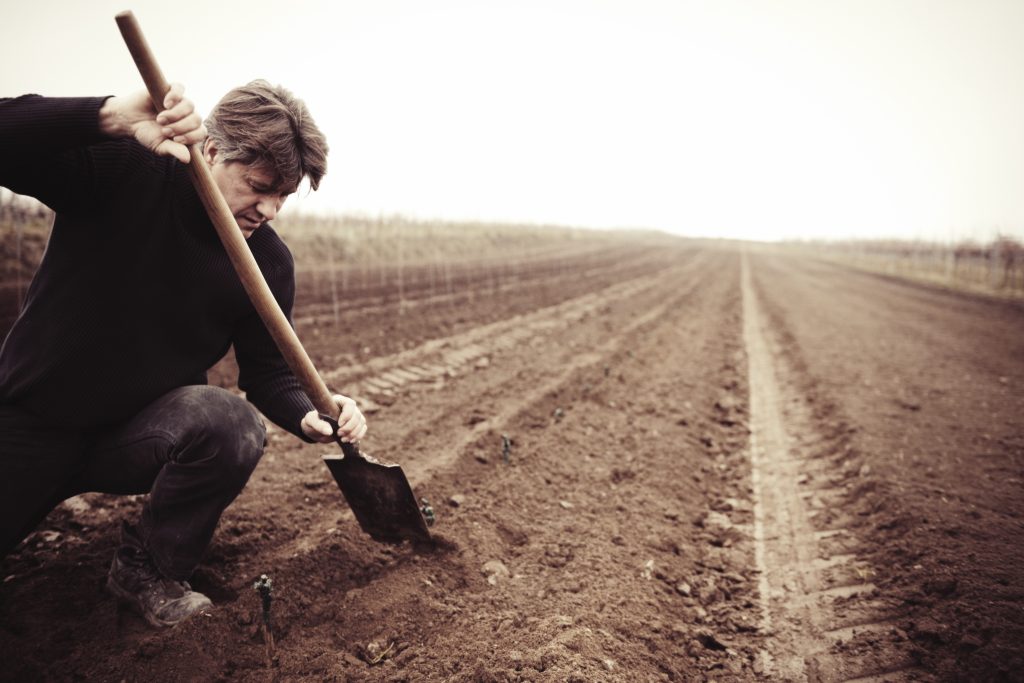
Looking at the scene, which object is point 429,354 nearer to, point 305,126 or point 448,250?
point 305,126

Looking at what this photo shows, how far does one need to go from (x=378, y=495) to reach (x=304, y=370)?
0.64 meters

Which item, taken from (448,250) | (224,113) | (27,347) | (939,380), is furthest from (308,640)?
(448,250)

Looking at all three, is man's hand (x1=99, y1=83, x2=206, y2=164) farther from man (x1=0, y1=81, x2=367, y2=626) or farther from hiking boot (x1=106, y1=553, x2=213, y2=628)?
hiking boot (x1=106, y1=553, x2=213, y2=628)

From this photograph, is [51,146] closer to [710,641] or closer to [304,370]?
[304,370]

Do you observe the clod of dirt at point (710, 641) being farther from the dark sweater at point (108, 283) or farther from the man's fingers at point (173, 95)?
the man's fingers at point (173, 95)

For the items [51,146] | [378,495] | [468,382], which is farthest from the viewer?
[468,382]

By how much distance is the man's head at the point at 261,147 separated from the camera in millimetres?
1759

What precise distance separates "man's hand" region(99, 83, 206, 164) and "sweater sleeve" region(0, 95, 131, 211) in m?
0.03

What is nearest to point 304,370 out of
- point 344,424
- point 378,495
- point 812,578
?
point 344,424

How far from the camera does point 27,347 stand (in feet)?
5.76

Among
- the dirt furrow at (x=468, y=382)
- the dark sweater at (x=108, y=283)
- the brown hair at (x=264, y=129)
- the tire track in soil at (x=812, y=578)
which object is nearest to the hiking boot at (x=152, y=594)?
the dirt furrow at (x=468, y=382)

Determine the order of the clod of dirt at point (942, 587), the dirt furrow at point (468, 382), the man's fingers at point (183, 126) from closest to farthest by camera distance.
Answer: the man's fingers at point (183, 126) < the clod of dirt at point (942, 587) < the dirt furrow at point (468, 382)

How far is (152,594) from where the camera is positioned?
2.13m

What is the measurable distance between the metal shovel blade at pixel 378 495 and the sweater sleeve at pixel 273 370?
0.69ft
